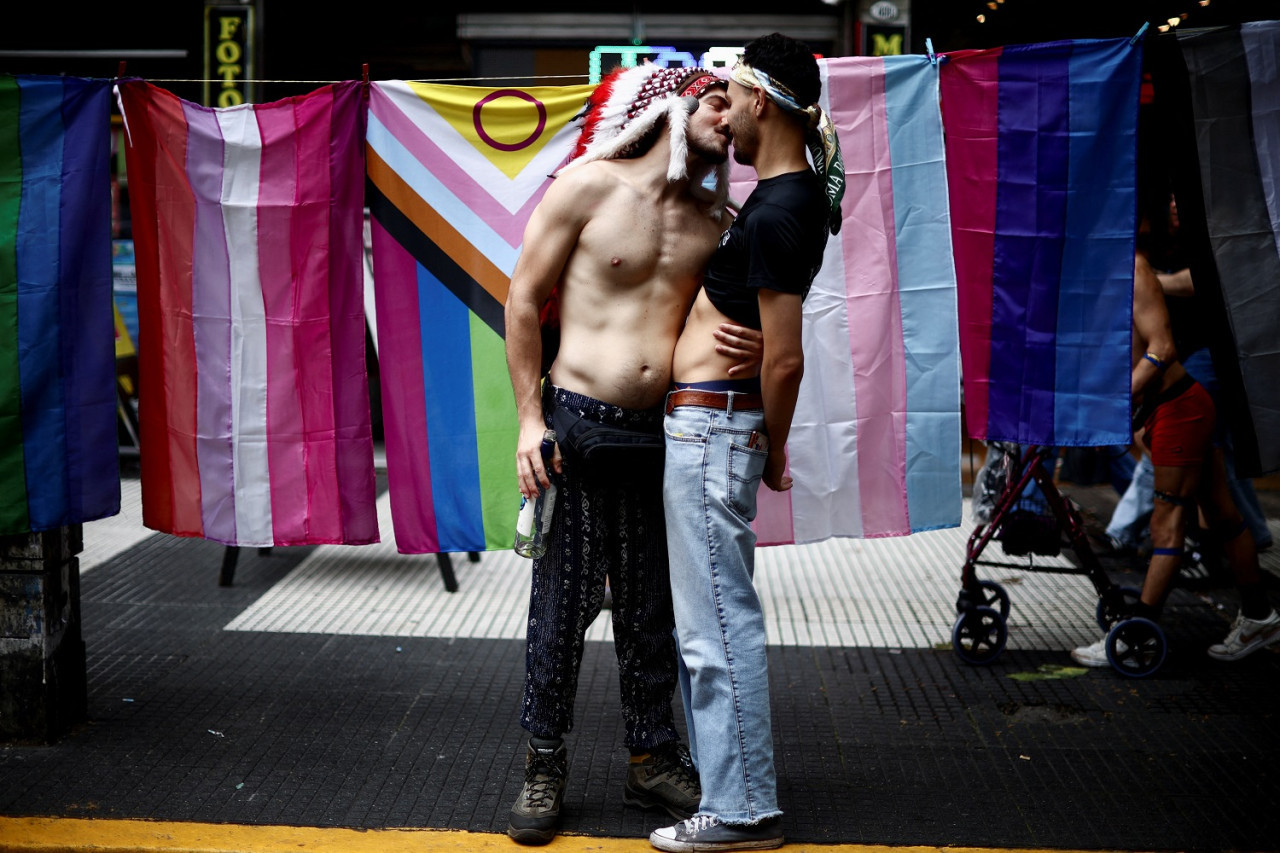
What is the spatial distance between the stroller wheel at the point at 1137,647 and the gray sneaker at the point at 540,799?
2.49m

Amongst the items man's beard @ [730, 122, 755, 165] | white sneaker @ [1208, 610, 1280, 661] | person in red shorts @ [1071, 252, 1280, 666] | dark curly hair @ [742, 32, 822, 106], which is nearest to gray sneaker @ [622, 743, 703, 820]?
man's beard @ [730, 122, 755, 165]

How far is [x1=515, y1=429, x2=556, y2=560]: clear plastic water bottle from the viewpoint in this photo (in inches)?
126

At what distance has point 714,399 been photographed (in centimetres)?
309

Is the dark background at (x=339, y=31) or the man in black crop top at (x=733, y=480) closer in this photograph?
the man in black crop top at (x=733, y=480)

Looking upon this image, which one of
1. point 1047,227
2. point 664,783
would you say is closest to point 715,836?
point 664,783

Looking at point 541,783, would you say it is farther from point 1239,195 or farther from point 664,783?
point 1239,195

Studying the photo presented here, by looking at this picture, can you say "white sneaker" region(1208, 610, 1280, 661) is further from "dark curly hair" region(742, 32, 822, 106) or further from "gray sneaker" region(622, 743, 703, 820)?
"dark curly hair" region(742, 32, 822, 106)

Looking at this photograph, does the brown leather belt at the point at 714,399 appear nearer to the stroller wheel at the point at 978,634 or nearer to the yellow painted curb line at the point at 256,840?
the yellow painted curb line at the point at 256,840

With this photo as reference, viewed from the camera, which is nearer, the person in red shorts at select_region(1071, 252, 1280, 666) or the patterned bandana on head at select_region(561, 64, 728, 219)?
the patterned bandana on head at select_region(561, 64, 728, 219)

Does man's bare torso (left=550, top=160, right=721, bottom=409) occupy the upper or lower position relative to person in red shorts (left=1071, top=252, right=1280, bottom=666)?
upper

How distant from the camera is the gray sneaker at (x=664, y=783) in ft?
11.0

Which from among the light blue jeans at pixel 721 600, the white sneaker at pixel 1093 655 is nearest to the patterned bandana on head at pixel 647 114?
the light blue jeans at pixel 721 600

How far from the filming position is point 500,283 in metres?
3.97

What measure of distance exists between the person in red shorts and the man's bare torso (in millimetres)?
2429
